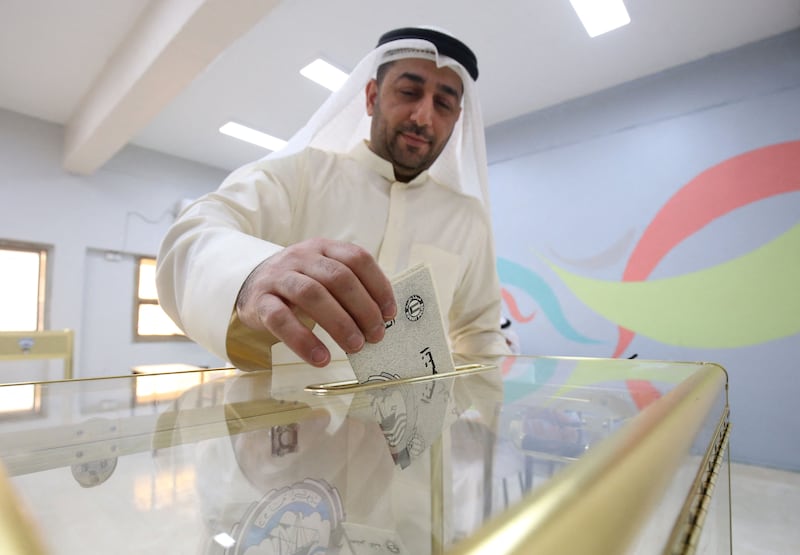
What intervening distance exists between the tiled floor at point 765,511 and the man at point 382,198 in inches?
69.5

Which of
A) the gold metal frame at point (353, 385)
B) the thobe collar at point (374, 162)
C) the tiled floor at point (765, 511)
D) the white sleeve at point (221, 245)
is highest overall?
the thobe collar at point (374, 162)

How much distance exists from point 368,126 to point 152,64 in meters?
2.41

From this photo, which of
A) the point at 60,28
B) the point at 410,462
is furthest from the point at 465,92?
the point at 60,28

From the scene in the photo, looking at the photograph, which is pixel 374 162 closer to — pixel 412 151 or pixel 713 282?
pixel 412 151

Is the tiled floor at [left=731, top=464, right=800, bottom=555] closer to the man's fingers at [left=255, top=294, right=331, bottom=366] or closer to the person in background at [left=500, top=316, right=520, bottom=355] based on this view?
the person in background at [left=500, top=316, right=520, bottom=355]

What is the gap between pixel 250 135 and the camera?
511 cm

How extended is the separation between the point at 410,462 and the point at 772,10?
14.1ft

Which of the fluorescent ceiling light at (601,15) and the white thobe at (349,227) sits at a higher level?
the fluorescent ceiling light at (601,15)

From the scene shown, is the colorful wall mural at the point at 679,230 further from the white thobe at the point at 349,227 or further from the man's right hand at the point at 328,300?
the man's right hand at the point at 328,300

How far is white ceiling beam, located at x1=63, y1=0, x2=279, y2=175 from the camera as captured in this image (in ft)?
8.52

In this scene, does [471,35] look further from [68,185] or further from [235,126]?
[68,185]

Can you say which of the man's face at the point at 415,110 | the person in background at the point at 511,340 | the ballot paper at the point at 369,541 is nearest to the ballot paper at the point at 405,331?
the ballot paper at the point at 369,541

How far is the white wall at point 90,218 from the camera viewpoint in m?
4.68

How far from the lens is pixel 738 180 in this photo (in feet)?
11.2
